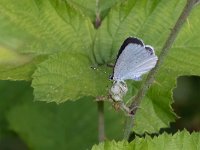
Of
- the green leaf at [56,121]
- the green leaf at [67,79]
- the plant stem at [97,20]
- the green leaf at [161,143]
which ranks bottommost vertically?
the green leaf at [56,121]

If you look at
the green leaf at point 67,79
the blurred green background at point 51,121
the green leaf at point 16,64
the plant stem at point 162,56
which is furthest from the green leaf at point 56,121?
the plant stem at point 162,56

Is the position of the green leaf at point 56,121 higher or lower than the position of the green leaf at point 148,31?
lower

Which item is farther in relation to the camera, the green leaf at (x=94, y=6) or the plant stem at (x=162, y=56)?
the green leaf at (x=94, y=6)

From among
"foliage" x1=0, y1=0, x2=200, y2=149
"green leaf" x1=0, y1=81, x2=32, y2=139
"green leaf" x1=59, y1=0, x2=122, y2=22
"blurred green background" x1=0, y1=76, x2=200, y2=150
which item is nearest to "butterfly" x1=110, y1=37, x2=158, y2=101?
"foliage" x1=0, y1=0, x2=200, y2=149

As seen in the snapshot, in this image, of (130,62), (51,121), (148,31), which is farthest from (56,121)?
(130,62)

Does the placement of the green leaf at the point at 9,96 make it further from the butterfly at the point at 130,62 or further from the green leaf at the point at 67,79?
the butterfly at the point at 130,62

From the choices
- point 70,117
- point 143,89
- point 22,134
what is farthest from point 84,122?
point 143,89

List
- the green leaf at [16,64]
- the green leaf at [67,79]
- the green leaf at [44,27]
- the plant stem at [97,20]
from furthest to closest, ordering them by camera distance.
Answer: the plant stem at [97,20], the green leaf at [44,27], the green leaf at [16,64], the green leaf at [67,79]
